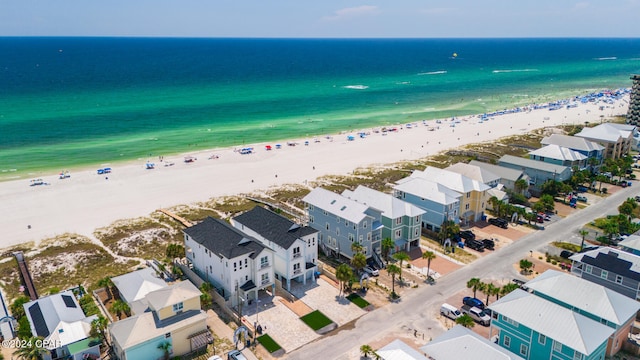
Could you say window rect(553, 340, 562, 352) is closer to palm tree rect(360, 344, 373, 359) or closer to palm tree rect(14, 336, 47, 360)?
palm tree rect(360, 344, 373, 359)

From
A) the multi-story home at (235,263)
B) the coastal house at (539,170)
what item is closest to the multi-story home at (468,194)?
the coastal house at (539,170)

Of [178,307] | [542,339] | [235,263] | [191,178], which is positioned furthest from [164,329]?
[191,178]

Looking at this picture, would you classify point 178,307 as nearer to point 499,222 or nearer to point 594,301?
point 594,301

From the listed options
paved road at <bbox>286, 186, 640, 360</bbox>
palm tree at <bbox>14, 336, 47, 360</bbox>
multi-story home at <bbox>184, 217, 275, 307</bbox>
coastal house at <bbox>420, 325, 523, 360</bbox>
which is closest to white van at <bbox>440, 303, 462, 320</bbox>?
paved road at <bbox>286, 186, 640, 360</bbox>

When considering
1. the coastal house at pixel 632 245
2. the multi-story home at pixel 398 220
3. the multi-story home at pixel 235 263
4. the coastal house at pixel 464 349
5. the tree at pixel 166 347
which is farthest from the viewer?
the multi-story home at pixel 398 220

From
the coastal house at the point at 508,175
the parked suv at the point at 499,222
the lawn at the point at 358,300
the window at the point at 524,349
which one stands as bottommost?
the lawn at the point at 358,300

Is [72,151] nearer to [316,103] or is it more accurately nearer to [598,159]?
[316,103]

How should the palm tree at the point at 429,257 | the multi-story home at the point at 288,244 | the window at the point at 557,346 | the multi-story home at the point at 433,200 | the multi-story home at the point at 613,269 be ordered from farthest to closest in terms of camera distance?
the multi-story home at the point at 433,200
the palm tree at the point at 429,257
the multi-story home at the point at 288,244
the multi-story home at the point at 613,269
the window at the point at 557,346

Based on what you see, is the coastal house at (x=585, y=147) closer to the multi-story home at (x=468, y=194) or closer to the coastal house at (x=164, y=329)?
the multi-story home at (x=468, y=194)
